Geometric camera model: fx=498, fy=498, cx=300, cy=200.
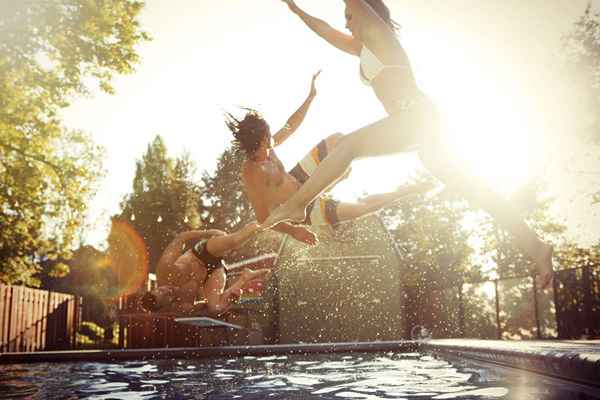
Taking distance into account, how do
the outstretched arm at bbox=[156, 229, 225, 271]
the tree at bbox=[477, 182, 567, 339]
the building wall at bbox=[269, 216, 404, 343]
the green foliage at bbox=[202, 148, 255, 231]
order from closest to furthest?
1. the outstretched arm at bbox=[156, 229, 225, 271]
2. the building wall at bbox=[269, 216, 404, 343]
3. the tree at bbox=[477, 182, 567, 339]
4. the green foliage at bbox=[202, 148, 255, 231]

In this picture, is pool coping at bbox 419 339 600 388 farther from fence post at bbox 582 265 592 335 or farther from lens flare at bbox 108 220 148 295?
lens flare at bbox 108 220 148 295

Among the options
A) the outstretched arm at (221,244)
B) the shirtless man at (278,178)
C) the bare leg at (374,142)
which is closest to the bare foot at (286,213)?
the bare leg at (374,142)

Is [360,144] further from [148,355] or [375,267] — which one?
[375,267]

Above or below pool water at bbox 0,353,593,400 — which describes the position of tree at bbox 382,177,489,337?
above

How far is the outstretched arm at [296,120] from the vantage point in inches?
170

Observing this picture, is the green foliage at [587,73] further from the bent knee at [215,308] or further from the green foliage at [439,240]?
the bent knee at [215,308]

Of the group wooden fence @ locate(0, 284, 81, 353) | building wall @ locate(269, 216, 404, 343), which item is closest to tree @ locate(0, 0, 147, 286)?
wooden fence @ locate(0, 284, 81, 353)

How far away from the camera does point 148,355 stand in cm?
657

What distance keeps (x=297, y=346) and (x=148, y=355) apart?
6.50 ft

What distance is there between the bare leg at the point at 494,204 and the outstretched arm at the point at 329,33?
933 millimetres

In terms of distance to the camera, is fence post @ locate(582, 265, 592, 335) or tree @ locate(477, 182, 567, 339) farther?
tree @ locate(477, 182, 567, 339)

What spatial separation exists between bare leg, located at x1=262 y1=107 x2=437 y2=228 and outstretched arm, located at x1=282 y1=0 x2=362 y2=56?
2.64ft

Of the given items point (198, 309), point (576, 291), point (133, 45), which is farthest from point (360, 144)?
point (133, 45)

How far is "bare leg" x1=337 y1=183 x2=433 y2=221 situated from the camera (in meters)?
4.25
